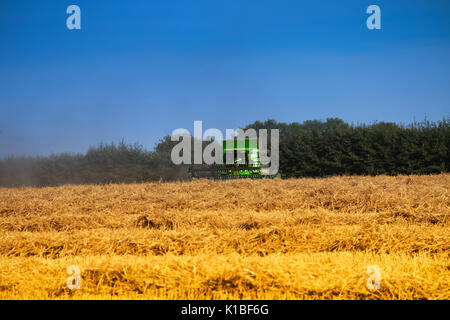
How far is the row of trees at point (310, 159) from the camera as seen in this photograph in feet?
53.9

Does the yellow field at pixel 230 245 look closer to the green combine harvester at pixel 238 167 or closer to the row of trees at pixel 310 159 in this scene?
the green combine harvester at pixel 238 167

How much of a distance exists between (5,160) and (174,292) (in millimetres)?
17418

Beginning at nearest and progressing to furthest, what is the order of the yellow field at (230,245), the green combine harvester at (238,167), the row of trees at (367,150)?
the yellow field at (230,245) → the green combine harvester at (238,167) → the row of trees at (367,150)

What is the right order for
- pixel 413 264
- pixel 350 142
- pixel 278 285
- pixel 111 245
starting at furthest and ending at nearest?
1. pixel 350 142
2. pixel 111 245
3. pixel 413 264
4. pixel 278 285

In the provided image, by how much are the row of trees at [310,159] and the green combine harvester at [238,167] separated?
338 cm

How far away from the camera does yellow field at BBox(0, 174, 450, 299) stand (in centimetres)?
324

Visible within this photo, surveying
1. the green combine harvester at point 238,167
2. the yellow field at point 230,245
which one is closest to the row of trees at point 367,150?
the green combine harvester at point 238,167

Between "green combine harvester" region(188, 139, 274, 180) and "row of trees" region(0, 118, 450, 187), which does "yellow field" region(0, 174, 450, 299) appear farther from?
"row of trees" region(0, 118, 450, 187)

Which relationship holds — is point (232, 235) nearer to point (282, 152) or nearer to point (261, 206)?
point (261, 206)

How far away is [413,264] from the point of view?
3.67m

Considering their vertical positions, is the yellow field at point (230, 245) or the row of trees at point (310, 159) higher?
the row of trees at point (310, 159)

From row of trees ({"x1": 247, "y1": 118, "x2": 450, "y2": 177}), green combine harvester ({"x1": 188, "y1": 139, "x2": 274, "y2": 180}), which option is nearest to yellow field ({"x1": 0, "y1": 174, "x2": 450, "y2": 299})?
green combine harvester ({"x1": 188, "y1": 139, "x2": 274, "y2": 180})

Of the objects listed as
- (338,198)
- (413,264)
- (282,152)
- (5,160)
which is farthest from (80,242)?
(5,160)

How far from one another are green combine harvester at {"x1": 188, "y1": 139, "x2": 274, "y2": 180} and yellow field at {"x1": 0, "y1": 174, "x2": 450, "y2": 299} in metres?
5.33
